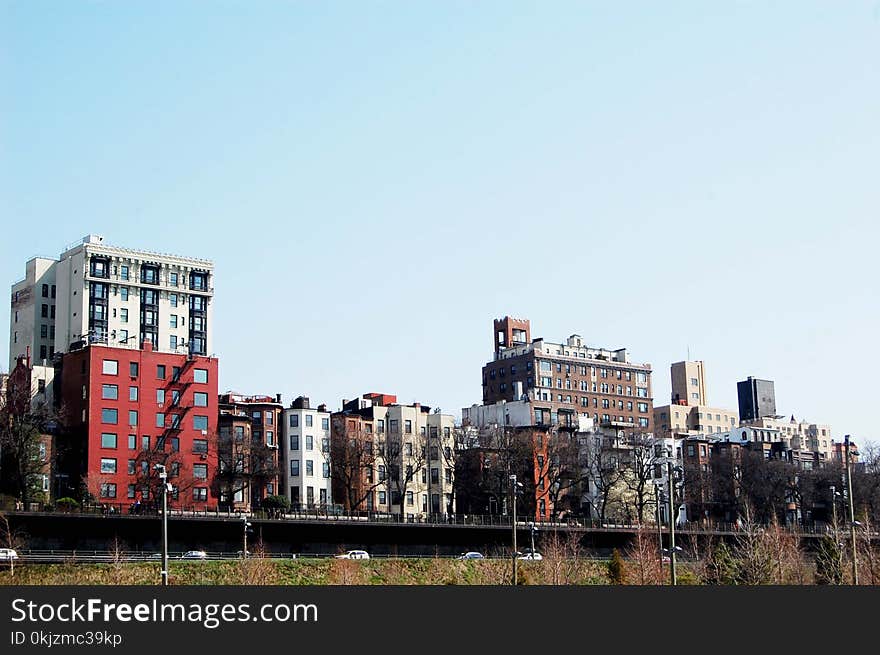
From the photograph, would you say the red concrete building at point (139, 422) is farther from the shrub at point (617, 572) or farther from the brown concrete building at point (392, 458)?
the shrub at point (617, 572)

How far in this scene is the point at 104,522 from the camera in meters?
102

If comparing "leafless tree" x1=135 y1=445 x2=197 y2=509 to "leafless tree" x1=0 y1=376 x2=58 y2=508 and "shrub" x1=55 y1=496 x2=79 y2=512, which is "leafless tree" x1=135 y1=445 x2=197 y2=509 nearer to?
"leafless tree" x1=0 y1=376 x2=58 y2=508

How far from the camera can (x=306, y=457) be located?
464 feet

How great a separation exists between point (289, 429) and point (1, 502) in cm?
4470

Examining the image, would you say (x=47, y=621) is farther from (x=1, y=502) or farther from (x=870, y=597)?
(x=1, y=502)

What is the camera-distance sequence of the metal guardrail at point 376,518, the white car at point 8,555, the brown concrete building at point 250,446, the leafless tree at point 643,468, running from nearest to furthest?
the white car at point 8,555 → the metal guardrail at point 376,518 → the brown concrete building at point 250,446 → the leafless tree at point 643,468

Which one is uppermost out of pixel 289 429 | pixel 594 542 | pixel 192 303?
pixel 192 303

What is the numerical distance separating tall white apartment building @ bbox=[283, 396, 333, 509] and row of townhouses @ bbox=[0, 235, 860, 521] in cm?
16

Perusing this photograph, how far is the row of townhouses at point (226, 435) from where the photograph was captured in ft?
404

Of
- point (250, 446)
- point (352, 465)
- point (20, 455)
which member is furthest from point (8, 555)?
point (352, 465)

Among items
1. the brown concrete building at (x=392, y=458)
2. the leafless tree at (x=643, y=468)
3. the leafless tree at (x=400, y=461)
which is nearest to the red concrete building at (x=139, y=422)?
the brown concrete building at (x=392, y=458)

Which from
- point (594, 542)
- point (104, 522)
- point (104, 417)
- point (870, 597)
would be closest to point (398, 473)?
point (594, 542)

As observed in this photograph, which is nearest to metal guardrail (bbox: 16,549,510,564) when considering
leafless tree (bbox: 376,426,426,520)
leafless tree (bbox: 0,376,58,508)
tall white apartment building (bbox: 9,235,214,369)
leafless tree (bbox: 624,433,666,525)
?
leafless tree (bbox: 0,376,58,508)

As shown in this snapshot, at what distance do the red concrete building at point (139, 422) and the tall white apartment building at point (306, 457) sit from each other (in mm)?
12883
